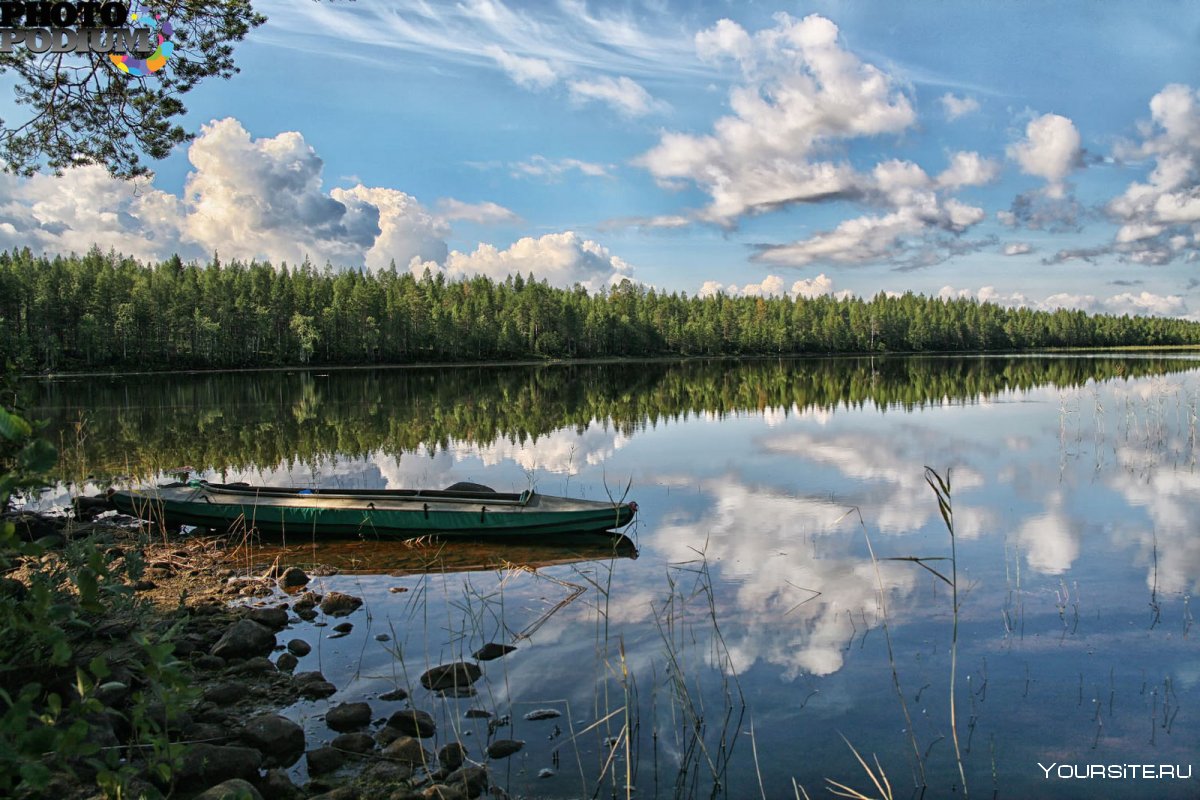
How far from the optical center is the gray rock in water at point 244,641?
11766mm

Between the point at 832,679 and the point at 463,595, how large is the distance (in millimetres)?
7512

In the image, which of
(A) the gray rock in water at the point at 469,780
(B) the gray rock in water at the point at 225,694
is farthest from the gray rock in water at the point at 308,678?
(A) the gray rock in water at the point at 469,780

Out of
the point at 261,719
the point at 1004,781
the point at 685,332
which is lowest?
the point at 1004,781

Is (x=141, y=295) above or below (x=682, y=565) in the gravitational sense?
above

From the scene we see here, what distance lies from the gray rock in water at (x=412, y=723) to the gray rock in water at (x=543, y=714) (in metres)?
1.23

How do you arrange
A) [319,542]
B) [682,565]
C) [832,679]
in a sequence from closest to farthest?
[832,679] < [682,565] < [319,542]

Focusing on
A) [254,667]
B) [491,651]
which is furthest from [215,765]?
[491,651]

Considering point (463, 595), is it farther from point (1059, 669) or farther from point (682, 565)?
point (1059, 669)

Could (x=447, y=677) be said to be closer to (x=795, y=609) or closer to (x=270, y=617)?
(x=270, y=617)

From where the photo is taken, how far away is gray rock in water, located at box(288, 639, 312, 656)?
1220 centimetres

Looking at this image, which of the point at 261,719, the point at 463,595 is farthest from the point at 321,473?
the point at 261,719

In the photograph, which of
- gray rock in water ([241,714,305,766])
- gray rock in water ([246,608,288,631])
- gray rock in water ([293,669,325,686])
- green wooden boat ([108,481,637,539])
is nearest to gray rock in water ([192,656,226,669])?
gray rock in water ([293,669,325,686])

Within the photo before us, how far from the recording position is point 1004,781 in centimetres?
870

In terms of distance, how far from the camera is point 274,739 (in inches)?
344
